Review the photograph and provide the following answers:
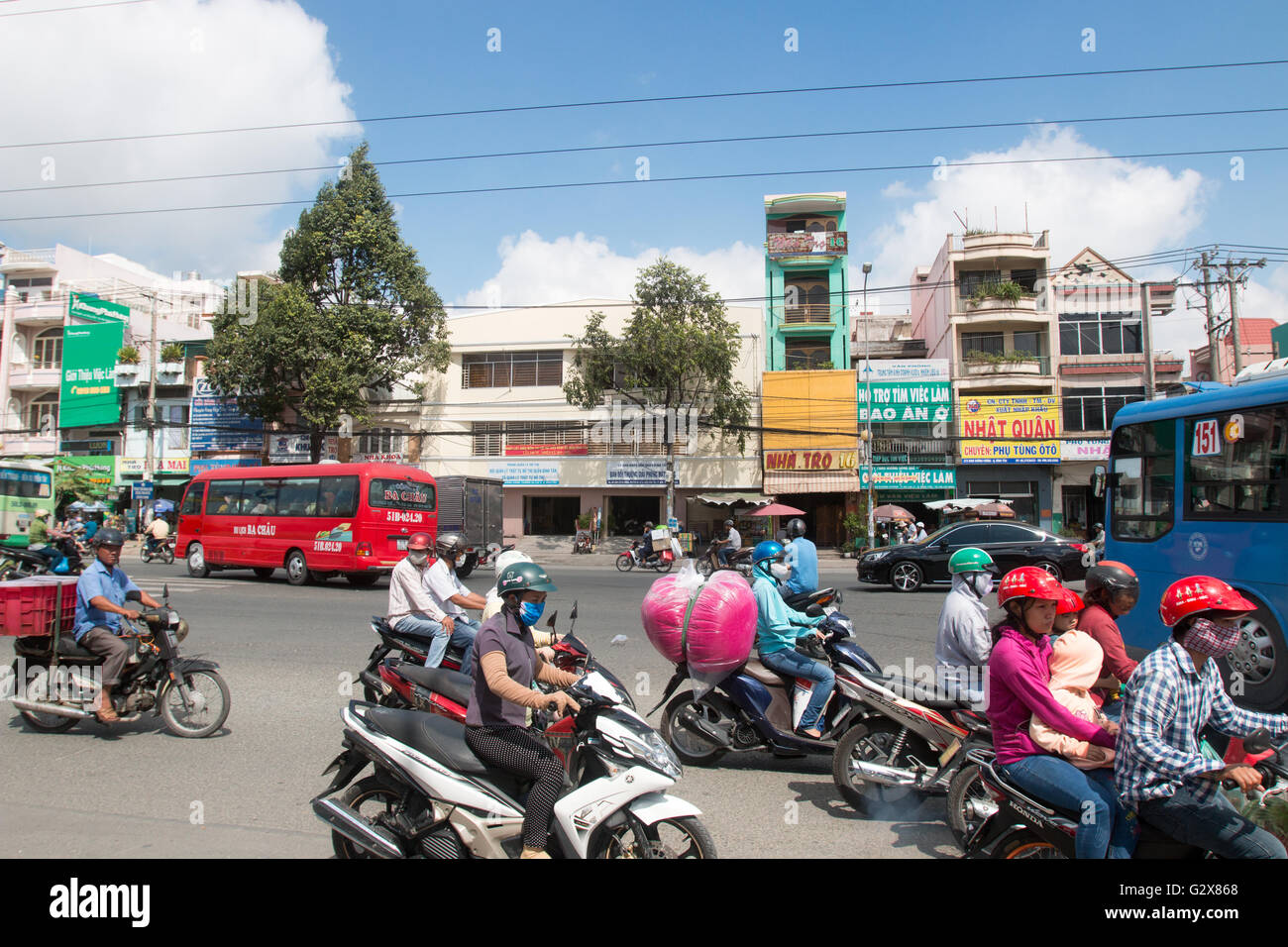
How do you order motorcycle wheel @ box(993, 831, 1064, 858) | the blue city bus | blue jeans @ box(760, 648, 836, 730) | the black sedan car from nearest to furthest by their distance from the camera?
motorcycle wheel @ box(993, 831, 1064, 858)
blue jeans @ box(760, 648, 836, 730)
the blue city bus
the black sedan car

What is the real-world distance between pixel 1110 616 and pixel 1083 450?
28.8 meters

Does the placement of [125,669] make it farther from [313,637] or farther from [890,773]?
[890,773]

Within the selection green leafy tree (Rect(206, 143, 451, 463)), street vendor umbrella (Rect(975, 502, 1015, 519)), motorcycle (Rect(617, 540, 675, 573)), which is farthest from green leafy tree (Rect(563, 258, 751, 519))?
street vendor umbrella (Rect(975, 502, 1015, 519))

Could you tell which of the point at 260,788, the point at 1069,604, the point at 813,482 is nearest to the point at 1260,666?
the point at 1069,604

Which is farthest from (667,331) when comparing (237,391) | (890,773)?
(890,773)

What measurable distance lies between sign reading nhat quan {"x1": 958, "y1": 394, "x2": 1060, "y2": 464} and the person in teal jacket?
89.0 ft

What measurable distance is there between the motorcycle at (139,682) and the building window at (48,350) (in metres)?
39.0

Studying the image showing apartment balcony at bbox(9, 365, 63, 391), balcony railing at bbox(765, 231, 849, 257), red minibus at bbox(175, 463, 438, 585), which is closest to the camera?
red minibus at bbox(175, 463, 438, 585)

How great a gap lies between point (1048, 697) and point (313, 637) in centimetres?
894

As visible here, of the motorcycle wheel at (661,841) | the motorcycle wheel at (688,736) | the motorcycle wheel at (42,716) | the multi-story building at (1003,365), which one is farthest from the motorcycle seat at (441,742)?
the multi-story building at (1003,365)

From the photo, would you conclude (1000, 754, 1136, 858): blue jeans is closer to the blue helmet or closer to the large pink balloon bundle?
the large pink balloon bundle

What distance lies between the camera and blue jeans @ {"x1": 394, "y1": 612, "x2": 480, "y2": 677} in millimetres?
6488

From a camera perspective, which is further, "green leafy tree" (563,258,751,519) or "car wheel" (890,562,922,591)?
"green leafy tree" (563,258,751,519)

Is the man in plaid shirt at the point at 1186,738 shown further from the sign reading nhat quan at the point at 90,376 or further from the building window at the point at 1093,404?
the sign reading nhat quan at the point at 90,376
